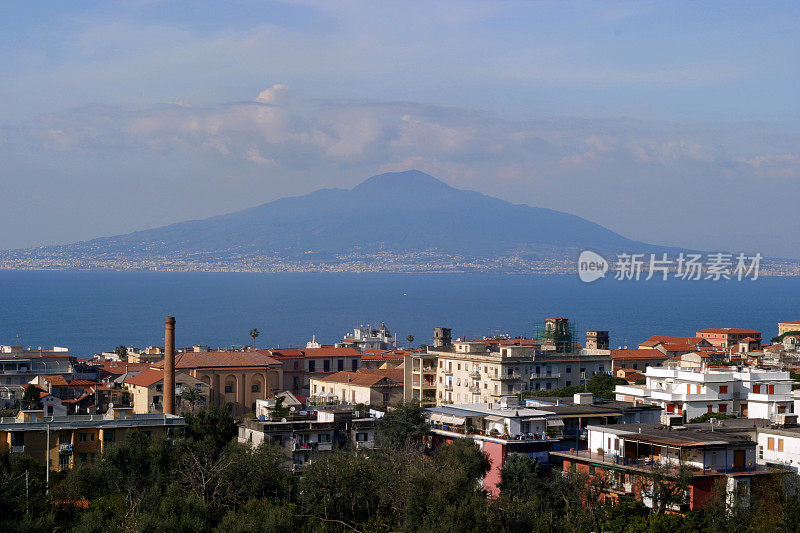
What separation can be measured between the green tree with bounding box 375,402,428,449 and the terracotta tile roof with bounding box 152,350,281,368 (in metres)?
27.2

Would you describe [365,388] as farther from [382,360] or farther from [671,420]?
[671,420]

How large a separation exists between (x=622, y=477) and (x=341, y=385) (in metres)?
34.9

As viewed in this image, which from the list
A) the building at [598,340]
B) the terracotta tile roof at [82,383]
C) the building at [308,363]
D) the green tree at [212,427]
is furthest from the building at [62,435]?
the building at [598,340]

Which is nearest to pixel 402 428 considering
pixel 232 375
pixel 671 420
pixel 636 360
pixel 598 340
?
pixel 671 420

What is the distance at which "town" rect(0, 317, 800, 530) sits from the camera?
122 ft

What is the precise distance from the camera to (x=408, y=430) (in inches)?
1838

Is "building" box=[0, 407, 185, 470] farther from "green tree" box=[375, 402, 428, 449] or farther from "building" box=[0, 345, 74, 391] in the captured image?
"building" box=[0, 345, 74, 391]

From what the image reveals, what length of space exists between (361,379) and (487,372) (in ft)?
26.2

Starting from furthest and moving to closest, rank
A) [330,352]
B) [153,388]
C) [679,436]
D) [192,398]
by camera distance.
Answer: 1. [330,352]
2. [153,388]
3. [192,398]
4. [679,436]

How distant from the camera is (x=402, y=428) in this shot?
46.7 metres

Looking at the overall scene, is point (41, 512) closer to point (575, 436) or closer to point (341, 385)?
point (575, 436)

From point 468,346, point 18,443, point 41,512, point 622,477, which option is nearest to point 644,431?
point 622,477

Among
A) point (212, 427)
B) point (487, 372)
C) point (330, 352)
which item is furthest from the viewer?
point (330, 352)

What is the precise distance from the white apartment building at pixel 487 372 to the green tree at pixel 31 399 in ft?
68.5
